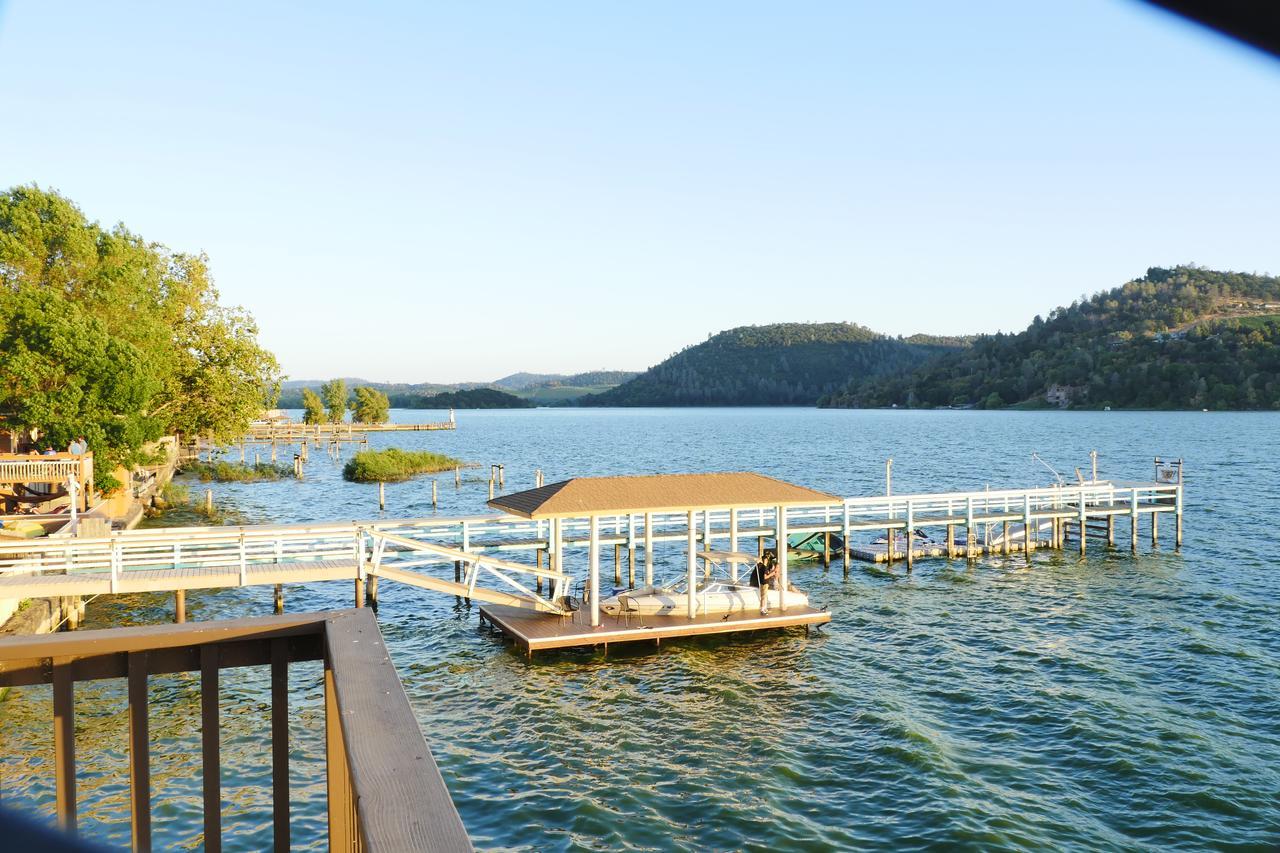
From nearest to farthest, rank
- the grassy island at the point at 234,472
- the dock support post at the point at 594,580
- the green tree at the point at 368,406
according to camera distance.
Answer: the dock support post at the point at 594,580 → the grassy island at the point at 234,472 → the green tree at the point at 368,406

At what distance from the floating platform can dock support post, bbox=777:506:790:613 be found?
10.4 inches

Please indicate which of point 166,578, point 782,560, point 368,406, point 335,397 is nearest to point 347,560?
point 166,578

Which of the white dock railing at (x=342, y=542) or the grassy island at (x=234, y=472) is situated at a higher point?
the white dock railing at (x=342, y=542)

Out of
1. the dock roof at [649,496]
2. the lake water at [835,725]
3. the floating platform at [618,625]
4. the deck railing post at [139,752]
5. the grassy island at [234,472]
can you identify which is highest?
the deck railing post at [139,752]

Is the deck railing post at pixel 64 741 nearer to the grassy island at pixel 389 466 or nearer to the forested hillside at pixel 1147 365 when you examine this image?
the grassy island at pixel 389 466

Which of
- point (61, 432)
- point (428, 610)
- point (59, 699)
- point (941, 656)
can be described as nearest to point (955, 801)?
point (941, 656)

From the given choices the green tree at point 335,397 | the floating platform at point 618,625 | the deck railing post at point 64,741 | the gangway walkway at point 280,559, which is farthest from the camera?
the green tree at point 335,397

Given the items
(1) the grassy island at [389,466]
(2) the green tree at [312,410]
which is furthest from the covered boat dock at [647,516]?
(2) the green tree at [312,410]

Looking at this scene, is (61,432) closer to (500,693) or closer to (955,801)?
(500,693)

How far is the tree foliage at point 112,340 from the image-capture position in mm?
35094

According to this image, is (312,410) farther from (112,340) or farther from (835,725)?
(835,725)

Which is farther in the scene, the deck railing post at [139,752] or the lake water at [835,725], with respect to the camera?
the lake water at [835,725]

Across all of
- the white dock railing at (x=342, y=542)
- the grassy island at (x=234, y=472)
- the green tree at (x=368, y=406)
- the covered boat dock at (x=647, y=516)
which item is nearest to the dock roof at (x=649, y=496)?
the covered boat dock at (x=647, y=516)

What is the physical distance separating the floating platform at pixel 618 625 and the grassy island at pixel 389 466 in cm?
4396
